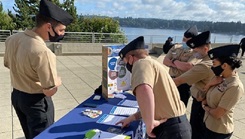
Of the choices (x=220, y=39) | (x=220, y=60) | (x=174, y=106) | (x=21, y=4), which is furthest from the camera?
(x=21, y=4)

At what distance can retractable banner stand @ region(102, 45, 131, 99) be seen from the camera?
114 inches

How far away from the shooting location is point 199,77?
2734mm

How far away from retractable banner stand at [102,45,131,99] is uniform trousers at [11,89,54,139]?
836 millimetres

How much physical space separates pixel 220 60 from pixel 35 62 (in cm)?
182

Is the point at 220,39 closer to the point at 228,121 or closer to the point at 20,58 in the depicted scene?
the point at 228,121

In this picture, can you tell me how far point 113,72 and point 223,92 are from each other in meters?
1.34

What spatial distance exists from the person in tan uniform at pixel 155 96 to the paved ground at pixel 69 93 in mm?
2446

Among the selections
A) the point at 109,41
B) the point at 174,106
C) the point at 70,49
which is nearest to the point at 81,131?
the point at 174,106

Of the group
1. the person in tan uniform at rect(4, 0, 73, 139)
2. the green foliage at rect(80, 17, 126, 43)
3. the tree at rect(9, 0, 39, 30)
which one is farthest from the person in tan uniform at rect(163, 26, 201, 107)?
the tree at rect(9, 0, 39, 30)

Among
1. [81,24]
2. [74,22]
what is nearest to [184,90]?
[74,22]

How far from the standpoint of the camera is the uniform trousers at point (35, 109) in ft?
7.54

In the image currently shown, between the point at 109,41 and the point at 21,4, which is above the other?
the point at 21,4

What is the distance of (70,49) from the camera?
1170cm

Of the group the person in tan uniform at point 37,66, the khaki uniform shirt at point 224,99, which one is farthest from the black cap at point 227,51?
the person in tan uniform at point 37,66
